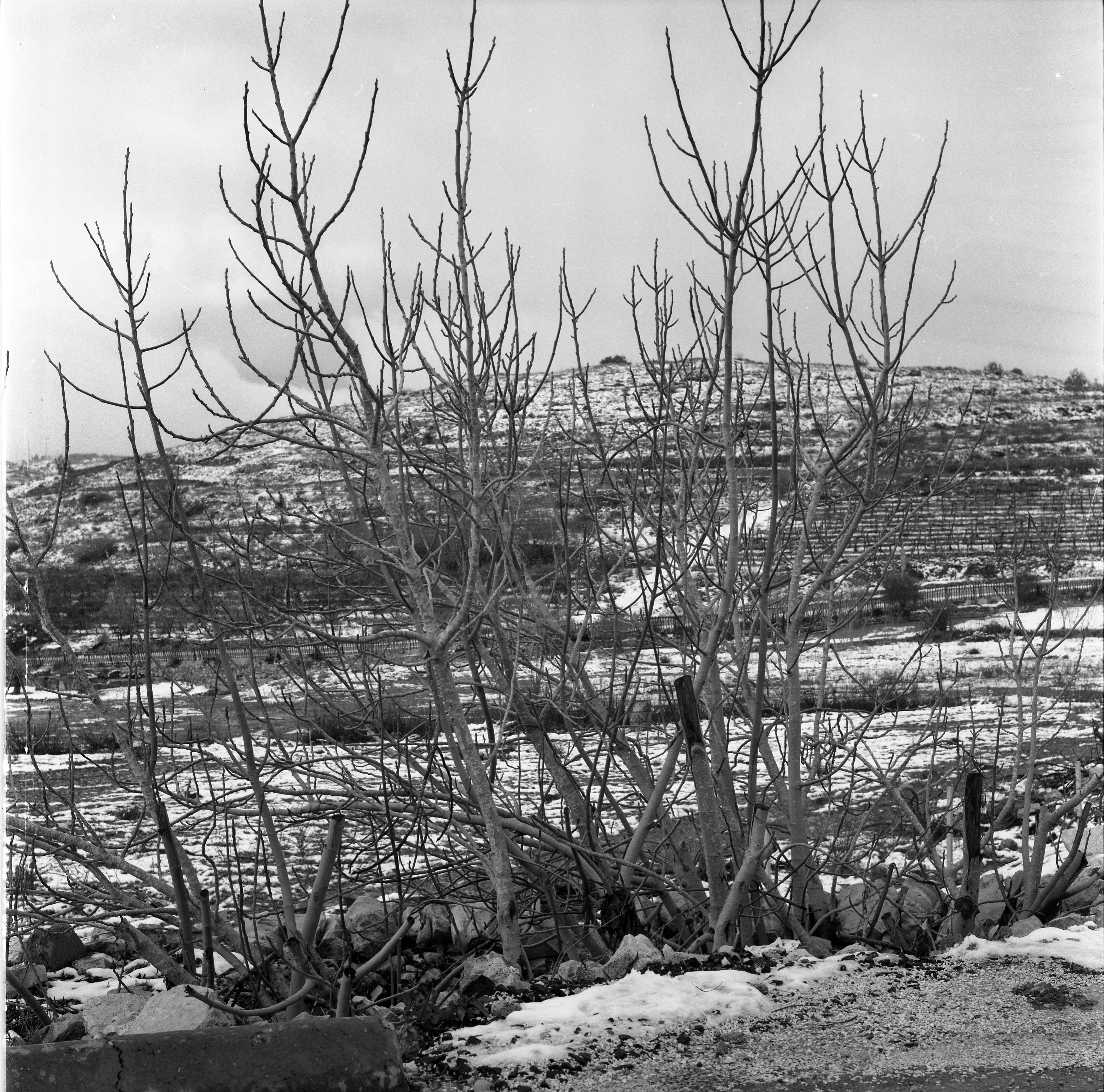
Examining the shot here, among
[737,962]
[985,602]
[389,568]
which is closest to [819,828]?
[737,962]

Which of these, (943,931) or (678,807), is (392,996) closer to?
(943,931)

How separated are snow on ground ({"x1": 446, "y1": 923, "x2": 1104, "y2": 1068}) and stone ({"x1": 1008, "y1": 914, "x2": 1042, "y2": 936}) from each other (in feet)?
0.92

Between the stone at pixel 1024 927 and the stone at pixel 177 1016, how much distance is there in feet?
9.79

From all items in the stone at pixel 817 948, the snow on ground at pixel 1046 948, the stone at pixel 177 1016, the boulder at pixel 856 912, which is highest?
the stone at pixel 177 1016

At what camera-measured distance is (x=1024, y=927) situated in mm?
4059

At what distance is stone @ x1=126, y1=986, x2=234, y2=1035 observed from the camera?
303 cm

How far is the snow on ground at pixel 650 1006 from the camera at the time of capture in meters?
2.90

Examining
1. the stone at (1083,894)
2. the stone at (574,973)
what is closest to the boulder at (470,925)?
the stone at (574,973)

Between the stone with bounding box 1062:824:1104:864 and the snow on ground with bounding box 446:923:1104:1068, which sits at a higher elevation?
the snow on ground with bounding box 446:923:1104:1068

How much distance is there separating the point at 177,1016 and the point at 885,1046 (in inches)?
82.7

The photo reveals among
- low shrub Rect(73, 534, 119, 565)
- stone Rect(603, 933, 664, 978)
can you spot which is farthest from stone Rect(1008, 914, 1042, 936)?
low shrub Rect(73, 534, 119, 565)

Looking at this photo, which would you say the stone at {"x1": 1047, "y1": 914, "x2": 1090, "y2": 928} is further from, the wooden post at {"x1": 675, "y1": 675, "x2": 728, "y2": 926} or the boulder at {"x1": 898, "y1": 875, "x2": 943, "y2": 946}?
the wooden post at {"x1": 675, "y1": 675, "x2": 728, "y2": 926}

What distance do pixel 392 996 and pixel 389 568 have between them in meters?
1.47

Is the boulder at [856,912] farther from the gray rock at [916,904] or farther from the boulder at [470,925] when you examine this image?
the boulder at [470,925]
